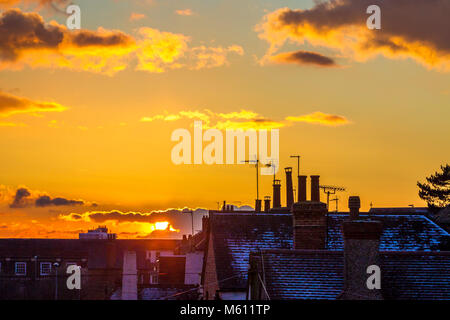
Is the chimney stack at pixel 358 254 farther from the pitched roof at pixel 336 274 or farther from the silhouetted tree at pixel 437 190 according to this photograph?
the silhouetted tree at pixel 437 190

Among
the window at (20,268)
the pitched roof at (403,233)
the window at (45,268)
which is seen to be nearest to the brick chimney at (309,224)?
the pitched roof at (403,233)

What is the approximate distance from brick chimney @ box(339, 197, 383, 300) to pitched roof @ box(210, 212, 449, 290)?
431 inches

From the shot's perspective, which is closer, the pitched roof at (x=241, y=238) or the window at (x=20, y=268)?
the pitched roof at (x=241, y=238)

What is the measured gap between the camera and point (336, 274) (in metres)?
30.1

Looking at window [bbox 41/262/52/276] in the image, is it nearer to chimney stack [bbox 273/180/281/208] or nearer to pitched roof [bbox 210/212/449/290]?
chimney stack [bbox 273/180/281/208]

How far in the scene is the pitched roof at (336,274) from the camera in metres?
28.8

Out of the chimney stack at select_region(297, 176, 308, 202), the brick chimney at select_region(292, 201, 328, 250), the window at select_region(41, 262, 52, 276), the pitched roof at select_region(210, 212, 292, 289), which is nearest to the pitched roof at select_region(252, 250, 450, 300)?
the brick chimney at select_region(292, 201, 328, 250)

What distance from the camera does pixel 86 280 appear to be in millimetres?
86188

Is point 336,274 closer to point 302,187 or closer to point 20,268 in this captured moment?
point 302,187

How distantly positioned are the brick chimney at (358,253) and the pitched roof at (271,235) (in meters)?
10.9

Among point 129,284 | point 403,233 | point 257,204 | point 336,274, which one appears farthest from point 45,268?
point 336,274
